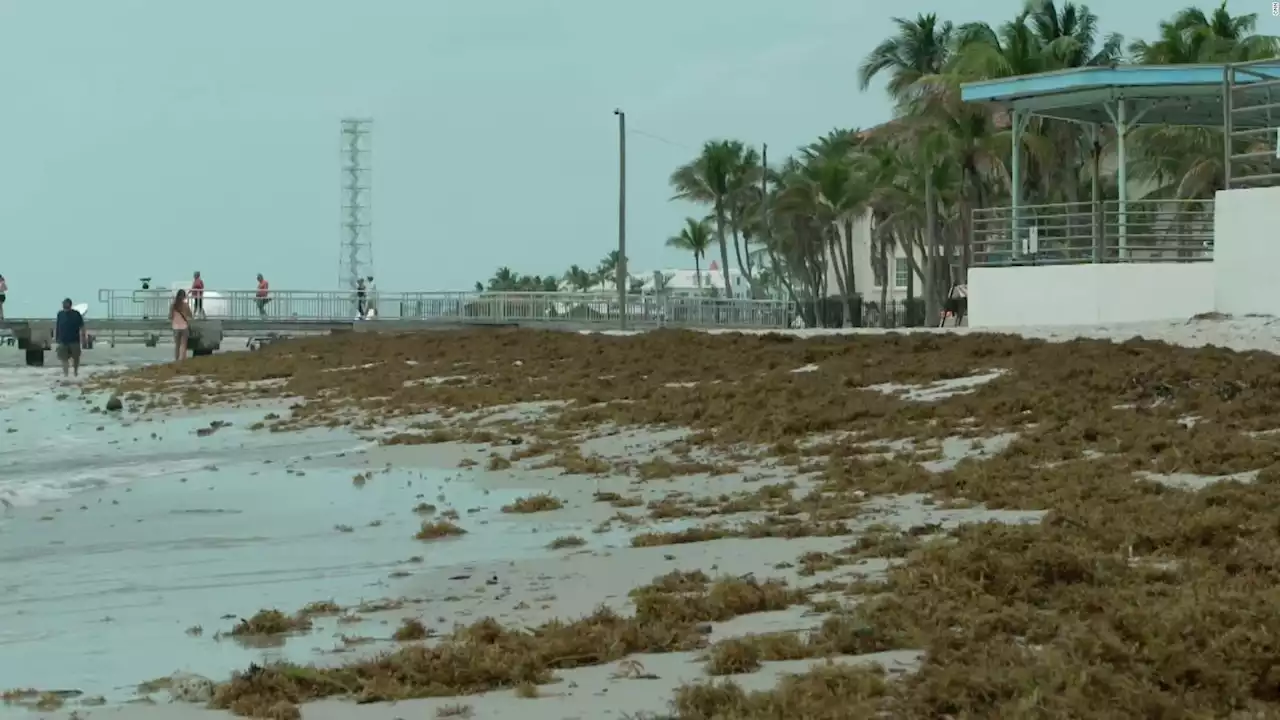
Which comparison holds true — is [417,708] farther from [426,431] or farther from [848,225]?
[848,225]

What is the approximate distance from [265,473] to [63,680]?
9.48m

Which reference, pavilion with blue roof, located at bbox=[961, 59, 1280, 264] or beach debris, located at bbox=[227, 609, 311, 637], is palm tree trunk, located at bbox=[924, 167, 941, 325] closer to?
pavilion with blue roof, located at bbox=[961, 59, 1280, 264]

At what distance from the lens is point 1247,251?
23.7m

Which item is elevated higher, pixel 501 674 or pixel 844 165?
pixel 844 165

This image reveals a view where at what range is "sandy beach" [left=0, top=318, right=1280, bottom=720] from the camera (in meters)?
6.10

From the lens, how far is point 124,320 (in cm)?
5253

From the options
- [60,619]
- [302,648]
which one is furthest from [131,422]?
[302,648]

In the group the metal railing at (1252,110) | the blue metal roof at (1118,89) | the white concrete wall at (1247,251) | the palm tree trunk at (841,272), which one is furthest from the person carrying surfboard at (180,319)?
the palm tree trunk at (841,272)

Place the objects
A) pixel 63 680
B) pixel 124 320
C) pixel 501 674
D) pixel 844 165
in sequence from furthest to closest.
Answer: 1. pixel 844 165
2. pixel 124 320
3. pixel 63 680
4. pixel 501 674

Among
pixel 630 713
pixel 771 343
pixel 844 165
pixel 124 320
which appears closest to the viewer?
pixel 630 713

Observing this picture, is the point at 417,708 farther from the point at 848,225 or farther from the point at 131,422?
the point at 848,225

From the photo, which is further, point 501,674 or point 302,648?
point 302,648

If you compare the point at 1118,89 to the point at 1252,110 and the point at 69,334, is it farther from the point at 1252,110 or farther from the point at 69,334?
the point at 69,334

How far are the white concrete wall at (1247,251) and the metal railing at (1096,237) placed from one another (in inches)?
177
